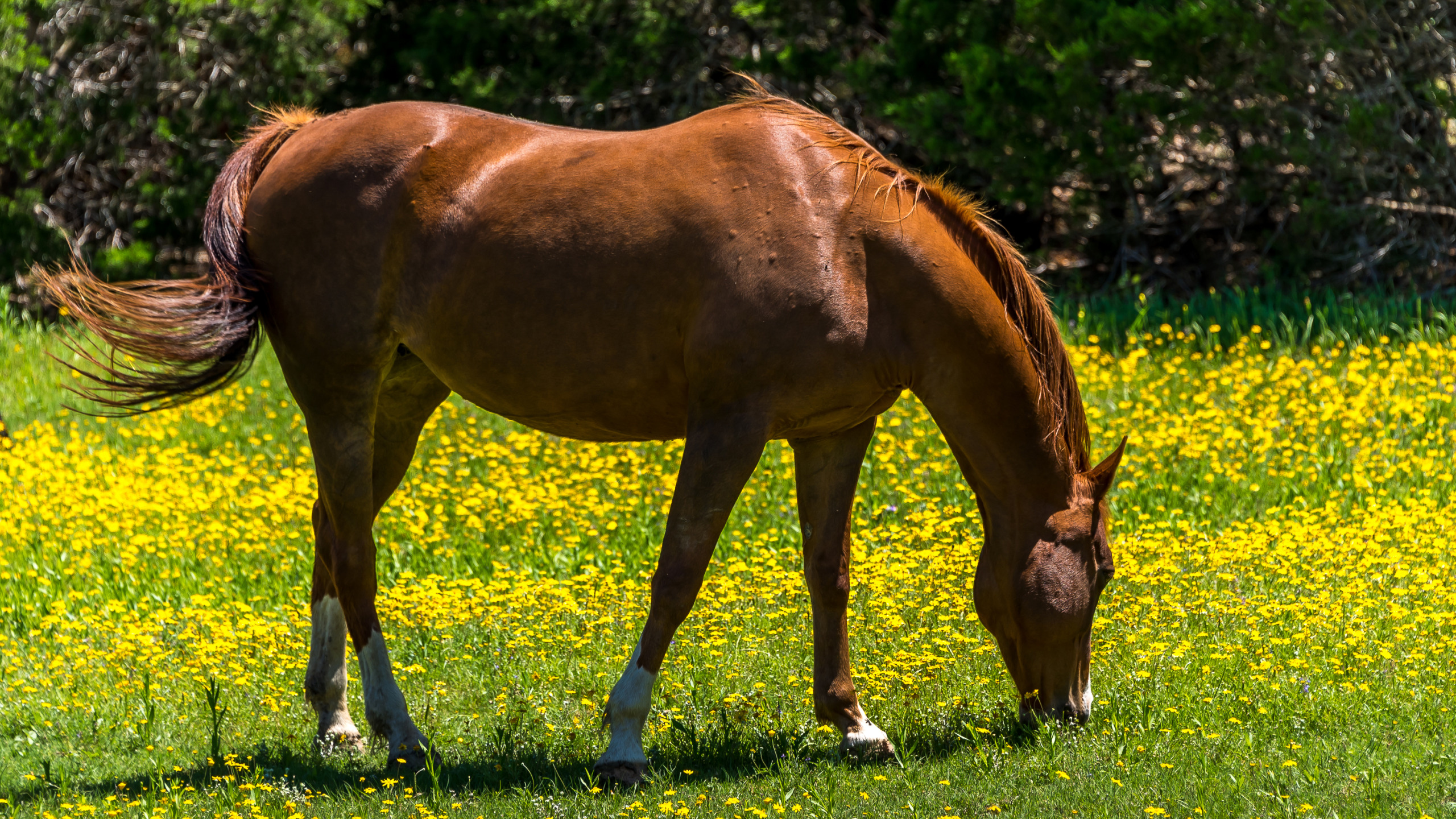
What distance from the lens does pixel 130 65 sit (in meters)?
12.1

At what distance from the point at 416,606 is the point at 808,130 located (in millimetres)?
2751

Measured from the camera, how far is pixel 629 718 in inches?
166

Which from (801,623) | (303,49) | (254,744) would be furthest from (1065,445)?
(303,49)

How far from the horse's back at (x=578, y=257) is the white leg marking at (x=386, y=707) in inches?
35.6

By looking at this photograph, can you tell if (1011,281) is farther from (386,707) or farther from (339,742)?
(339,742)

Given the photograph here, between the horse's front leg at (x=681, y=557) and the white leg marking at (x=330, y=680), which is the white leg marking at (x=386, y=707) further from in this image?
the horse's front leg at (x=681, y=557)

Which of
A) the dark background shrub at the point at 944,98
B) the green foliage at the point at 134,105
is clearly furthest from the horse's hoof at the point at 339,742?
the green foliage at the point at 134,105

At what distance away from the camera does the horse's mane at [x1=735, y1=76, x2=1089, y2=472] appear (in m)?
4.27

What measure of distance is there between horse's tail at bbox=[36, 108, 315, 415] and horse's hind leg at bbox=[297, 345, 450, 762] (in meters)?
0.28

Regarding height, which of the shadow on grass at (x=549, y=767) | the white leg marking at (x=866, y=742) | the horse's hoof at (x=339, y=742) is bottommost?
the horse's hoof at (x=339, y=742)

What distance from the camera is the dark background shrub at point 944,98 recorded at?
958 cm

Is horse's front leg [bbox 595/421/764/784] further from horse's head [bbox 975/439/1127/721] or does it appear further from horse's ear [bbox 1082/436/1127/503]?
horse's ear [bbox 1082/436/1127/503]

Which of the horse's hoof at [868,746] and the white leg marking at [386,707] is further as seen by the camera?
the white leg marking at [386,707]

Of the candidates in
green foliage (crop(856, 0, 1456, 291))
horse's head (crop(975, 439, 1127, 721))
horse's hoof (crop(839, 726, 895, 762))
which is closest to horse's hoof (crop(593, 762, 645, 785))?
horse's hoof (crop(839, 726, 895, 762))
